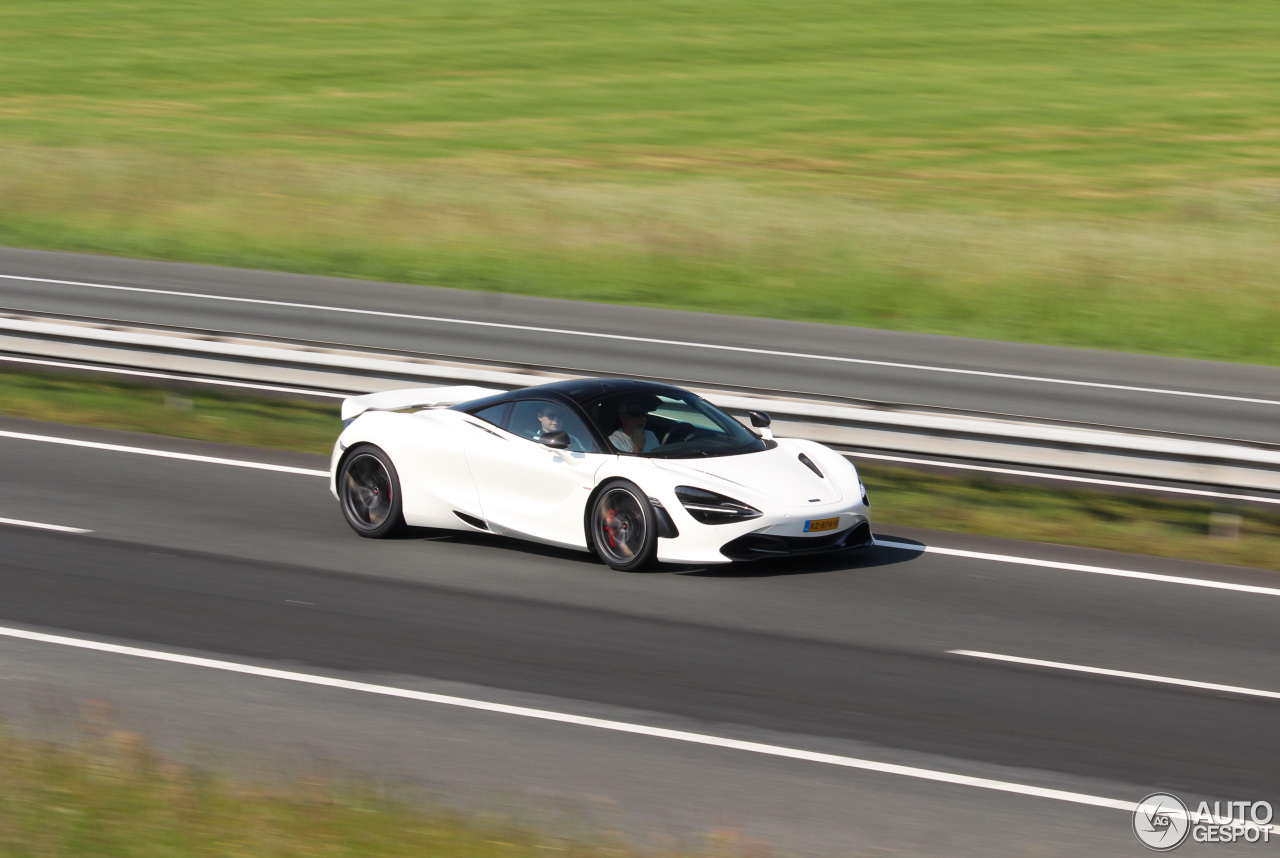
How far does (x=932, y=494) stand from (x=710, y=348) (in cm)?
818

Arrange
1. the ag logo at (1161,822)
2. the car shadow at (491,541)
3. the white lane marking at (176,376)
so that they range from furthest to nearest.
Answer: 1. the white lane marking at (176,376)
2. the car shadow at (491,541)
3. the ag logo at (1161,822)

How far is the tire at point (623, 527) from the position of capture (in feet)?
36.2

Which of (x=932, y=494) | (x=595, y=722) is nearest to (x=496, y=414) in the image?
(x=595, y=722)

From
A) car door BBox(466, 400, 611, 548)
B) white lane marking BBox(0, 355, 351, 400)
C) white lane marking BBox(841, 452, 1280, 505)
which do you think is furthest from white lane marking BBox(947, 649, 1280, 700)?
white lane marking BBox(0, 355, 351, 400)

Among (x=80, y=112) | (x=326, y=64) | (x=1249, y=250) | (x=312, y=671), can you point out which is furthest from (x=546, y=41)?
(x=312, y=671)

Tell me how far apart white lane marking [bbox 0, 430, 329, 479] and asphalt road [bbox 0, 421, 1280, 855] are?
1323 millimetres

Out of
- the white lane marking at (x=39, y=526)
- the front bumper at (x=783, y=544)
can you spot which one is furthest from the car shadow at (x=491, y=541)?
the white lane marking at (x=39, y=526)

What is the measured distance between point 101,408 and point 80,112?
83.5 ft

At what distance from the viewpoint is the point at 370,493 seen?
12359mm

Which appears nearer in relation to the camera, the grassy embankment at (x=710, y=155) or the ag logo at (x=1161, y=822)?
the ag logo at (x=1161, y=822)

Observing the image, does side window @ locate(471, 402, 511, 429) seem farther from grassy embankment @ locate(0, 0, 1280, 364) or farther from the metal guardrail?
grassy embankment @ locate(0, 0, 1280, 364)

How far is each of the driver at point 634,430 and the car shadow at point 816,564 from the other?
35.5 inches

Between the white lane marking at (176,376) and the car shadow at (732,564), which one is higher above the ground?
the white lane marking at (176,376)

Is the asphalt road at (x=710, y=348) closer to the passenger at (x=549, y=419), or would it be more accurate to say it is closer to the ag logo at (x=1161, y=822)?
the passenger at (x=549, y=419)
